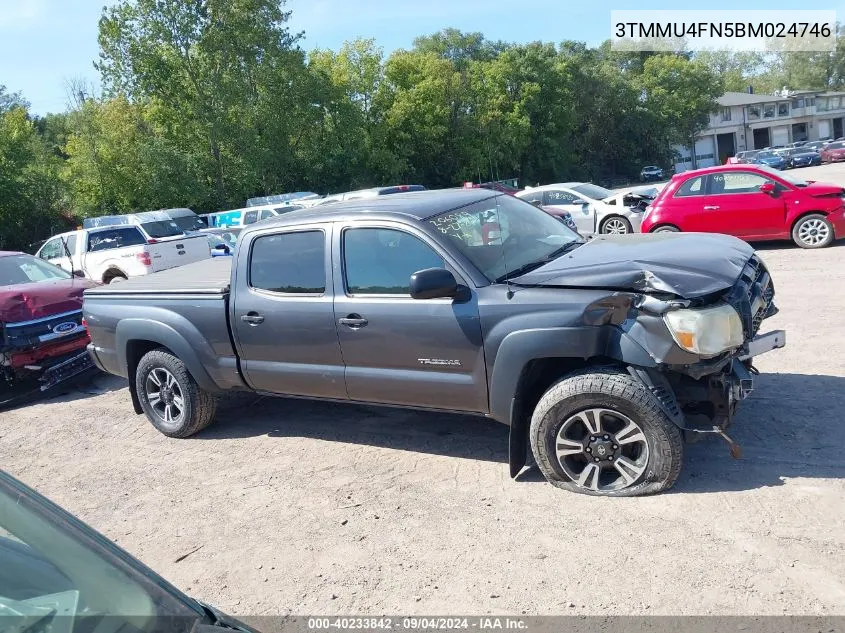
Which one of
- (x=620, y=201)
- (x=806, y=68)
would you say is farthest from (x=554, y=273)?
(x=806, y=68)

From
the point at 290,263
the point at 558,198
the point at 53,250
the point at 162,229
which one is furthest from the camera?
the point at 162,229

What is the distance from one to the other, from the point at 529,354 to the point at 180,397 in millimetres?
3409

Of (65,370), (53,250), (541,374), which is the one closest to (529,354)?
(541,374)

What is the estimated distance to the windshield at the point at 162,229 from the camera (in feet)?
57.0

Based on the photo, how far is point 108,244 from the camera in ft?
51.3

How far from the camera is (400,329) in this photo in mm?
4961

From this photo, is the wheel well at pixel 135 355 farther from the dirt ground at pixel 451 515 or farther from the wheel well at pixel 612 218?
the wheel well at pixel 612 218

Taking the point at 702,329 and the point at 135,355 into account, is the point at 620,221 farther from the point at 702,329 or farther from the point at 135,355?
the point at 702,329

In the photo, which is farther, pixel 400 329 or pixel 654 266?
pixel 400 329

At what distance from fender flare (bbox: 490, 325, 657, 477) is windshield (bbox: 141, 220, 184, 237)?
14.4 metres

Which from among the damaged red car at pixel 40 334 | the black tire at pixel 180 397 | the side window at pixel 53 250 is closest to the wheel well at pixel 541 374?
the black tire at pixel 180 397

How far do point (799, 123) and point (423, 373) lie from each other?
92.6m

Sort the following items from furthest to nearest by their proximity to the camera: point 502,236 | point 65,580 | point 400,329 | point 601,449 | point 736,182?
point 736,182
point 502,236
point 400,329
point 601,449
point 65,580

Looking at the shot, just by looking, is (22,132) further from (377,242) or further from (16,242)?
(377,242)
